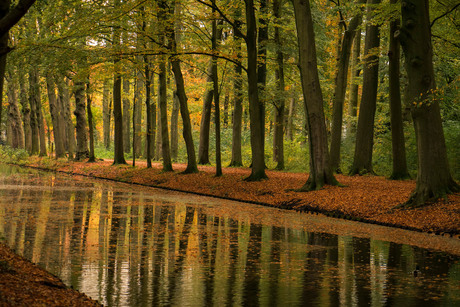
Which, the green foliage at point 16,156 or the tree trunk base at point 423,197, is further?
the green foliage at point 16,156

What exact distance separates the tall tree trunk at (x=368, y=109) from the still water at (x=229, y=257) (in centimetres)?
1102

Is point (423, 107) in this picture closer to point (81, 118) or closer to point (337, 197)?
point (337, 197)

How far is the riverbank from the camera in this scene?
514 inches

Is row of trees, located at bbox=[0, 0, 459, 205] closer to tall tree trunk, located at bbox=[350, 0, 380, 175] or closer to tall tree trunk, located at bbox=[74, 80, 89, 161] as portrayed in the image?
tall tree trunk, located at bbox=[350, 0, 380, 175]

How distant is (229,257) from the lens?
859 cm

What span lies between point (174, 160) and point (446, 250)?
33.6 metres

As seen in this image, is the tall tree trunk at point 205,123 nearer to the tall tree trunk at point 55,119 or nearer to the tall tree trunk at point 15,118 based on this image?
the tall tree trunk at point 55,119

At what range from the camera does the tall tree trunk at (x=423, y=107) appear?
1440 centimetres

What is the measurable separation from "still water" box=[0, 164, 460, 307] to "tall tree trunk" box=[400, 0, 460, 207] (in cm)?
253

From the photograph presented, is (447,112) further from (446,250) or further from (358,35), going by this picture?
(446,250)

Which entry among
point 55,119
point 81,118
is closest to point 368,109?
point 81,118

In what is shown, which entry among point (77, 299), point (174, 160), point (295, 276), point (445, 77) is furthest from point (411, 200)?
point (174, 160)

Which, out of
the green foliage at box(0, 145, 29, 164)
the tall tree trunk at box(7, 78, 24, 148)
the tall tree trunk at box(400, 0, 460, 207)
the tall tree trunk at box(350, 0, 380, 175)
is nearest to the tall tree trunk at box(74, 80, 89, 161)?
the green foliage at box(0, 145, 29, 164)

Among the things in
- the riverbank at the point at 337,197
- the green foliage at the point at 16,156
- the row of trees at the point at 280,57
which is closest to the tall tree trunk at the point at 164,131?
the row of trees at the point at 280,57
